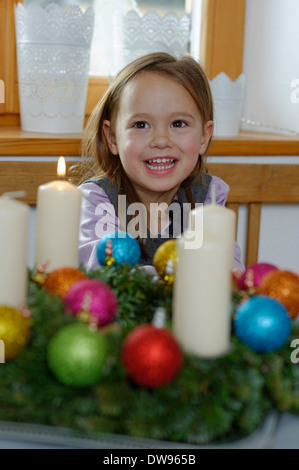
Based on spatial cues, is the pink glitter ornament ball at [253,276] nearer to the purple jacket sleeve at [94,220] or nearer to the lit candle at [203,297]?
the lit candle at [203,297]

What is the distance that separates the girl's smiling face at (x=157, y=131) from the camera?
1485 mm

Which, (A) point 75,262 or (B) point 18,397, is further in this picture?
(A) point 75,262

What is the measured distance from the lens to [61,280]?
746 millimetres

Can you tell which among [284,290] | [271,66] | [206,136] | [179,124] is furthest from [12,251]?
[271,66]

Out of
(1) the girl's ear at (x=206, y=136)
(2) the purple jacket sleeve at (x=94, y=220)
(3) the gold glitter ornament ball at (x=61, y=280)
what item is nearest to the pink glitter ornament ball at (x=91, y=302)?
(3) the gold glitter ornament ball at (x=61, y=280)

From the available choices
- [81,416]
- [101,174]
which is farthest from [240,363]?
[101,174]

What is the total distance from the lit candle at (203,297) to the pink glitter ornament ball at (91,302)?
8 centimetres

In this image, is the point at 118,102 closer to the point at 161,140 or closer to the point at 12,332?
the point at 161,140

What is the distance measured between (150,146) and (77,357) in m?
0.95

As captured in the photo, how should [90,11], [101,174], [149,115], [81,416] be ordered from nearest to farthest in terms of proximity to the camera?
1. [81,416]
2. [149,115]
3. [101,174]
4. [90,11]

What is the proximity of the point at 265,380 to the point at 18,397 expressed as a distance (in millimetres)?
228

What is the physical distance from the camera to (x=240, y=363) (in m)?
0.62

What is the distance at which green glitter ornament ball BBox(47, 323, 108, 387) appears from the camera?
587mm
